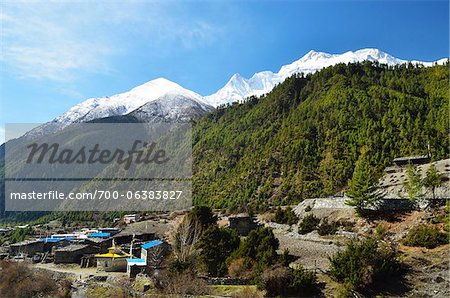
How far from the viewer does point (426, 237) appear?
2406cm

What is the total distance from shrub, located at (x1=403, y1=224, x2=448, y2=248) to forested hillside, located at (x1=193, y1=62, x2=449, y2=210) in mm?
26325

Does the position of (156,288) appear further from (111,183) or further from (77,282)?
(111,183)

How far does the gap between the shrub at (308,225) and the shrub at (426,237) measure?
8.38 m

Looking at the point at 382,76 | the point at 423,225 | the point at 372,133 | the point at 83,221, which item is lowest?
the point at 83,221

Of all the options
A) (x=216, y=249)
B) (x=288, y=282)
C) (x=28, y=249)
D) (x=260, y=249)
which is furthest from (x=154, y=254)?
(x=28, y=249)

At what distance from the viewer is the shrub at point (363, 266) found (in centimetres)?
2066

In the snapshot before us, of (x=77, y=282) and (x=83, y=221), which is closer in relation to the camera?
(x=77, y=282)

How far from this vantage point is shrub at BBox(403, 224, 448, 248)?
23.7 m

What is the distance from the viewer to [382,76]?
316ft

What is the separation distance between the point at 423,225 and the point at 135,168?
105285 millimetres

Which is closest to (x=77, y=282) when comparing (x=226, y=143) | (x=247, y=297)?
(x=247, y=297)

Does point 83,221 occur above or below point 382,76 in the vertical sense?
below

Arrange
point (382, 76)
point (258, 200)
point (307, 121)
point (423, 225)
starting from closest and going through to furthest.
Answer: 1. point (423, 225)
2. point (258, 200)
3. point (307, 121)
4. point (382, 76)

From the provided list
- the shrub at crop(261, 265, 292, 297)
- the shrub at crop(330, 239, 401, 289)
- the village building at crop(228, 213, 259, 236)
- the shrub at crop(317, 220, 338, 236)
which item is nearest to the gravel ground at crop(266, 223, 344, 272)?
the shrub at crop(317, 220, 338, 236)
